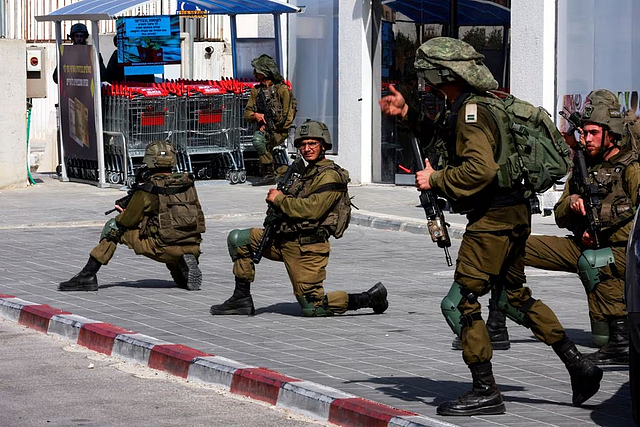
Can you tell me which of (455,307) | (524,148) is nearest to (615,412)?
(455,307)

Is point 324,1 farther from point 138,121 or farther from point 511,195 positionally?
point 511,195

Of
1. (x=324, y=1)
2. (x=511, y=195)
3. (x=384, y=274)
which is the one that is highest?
(x=324, y=1)

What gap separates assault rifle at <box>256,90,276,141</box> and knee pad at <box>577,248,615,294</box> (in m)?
11.7

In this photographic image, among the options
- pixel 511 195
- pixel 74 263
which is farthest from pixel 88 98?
pixel 511 195

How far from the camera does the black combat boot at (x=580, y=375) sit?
7090 millimetres

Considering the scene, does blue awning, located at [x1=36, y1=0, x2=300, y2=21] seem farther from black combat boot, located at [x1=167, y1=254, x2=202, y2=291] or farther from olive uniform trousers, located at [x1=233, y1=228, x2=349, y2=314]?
olive uniform trousers, located at [x1=233, y1=228, x2=349, y2=314]

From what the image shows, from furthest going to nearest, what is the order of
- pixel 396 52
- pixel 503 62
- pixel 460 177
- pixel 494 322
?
pixel 396 52, pixel 503 62, pixel 494 322, pixel 460 177

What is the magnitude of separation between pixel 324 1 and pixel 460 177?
1591cm

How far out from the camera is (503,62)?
66.2 feet

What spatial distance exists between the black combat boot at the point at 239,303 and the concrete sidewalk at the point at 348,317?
0.09 metres

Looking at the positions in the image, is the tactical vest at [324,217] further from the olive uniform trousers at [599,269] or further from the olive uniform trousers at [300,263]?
the olive uniform trousers at [599,269]

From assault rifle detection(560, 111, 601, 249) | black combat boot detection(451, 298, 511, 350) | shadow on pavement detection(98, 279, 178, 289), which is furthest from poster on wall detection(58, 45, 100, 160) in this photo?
assault rifle detection(560, 111, 601, 249)

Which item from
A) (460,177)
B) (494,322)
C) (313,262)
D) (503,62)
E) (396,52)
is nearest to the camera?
(460,177)

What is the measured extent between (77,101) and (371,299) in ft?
39.9
